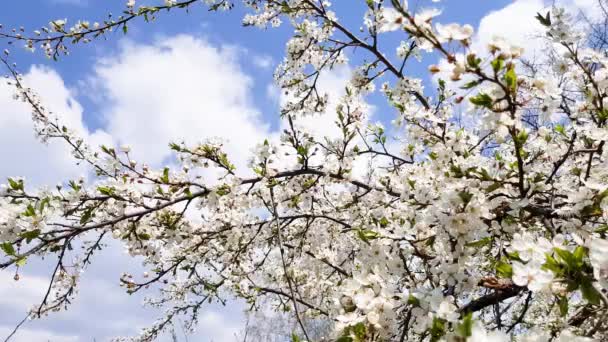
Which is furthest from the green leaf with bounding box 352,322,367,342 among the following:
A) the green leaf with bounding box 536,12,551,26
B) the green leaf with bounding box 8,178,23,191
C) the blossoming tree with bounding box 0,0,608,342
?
the green leaf with bounding box 8,178,23,191

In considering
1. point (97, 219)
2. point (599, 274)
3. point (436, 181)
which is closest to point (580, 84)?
point (436, 181)

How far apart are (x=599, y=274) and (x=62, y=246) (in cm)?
271

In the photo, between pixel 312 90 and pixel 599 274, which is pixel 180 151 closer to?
pixel 312 90

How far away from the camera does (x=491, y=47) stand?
158 cm

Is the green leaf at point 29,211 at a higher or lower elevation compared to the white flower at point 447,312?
higher

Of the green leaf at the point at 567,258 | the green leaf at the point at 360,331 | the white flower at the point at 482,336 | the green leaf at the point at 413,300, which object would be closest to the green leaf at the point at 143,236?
the green leaf at the point at 360,331

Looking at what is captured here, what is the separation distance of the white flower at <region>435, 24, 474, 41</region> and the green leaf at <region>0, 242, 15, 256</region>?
231cm

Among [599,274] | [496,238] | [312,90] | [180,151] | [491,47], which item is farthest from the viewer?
[312,90]

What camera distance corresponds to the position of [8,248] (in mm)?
2281

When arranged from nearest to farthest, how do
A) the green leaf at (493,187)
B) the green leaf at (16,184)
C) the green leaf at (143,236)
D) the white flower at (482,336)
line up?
the white flower at (482,336) < the green leaf at (493,187) < the green leaf at (16,184) < the green leaf at (143,236)

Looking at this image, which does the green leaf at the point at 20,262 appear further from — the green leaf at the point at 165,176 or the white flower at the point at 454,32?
the white flower at the point at 454,32

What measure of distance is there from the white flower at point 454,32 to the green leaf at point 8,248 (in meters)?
2.31

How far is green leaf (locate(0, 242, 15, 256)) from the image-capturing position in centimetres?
227

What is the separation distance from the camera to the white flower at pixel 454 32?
1.59 metres
